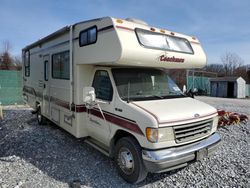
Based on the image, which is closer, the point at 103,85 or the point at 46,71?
the point at 103,85

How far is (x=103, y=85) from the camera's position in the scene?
4.70 meters

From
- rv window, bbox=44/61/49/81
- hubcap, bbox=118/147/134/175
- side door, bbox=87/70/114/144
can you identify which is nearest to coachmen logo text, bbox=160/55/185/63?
side door, bbox=87/70/114/144

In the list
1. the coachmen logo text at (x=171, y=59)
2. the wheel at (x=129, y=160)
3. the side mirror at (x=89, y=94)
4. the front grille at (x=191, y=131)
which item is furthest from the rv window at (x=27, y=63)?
the front grille at (x=191, y=131)

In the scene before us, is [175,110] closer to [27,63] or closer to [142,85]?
[142,85]

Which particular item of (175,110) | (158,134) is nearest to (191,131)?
(175,110)

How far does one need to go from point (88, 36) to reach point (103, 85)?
1112mm

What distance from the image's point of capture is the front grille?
3707 millimetres

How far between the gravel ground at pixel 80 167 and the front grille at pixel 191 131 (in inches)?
33.6

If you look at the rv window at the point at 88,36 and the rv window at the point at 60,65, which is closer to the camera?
the rv window at the point at 88,36

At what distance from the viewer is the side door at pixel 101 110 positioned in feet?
14.6

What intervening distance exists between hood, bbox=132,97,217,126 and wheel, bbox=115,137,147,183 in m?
0.66

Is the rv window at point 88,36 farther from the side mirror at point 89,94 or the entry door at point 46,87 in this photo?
the entry door at point 46,87

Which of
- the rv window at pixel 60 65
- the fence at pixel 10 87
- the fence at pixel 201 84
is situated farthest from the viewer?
the fence at pixel 201 84

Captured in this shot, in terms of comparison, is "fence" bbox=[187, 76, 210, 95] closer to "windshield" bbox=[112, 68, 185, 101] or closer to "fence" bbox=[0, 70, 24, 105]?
"fence" bbox=[0, 70, 24, 105]
